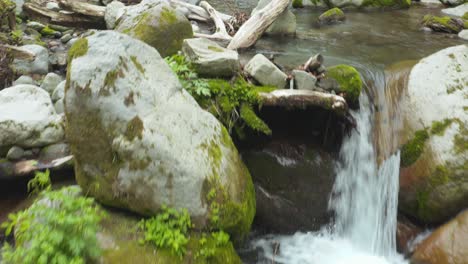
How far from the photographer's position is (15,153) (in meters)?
4.20

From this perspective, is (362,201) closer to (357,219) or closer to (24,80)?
(357,219)

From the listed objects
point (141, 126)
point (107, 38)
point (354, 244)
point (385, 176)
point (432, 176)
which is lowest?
point (354, 244)

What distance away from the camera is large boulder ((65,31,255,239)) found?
10.6ft

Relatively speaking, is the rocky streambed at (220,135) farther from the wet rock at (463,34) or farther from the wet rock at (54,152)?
the wet rock at (463,34)

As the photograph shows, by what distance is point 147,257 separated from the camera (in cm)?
294

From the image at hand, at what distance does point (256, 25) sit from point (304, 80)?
324 cm

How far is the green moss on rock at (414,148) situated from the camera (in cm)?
442

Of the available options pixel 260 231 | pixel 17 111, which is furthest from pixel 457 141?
pixel 17 111

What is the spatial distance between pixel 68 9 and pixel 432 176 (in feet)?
31.2

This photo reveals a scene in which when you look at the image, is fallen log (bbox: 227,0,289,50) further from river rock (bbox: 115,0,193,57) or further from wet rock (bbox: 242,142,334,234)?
wet rock (bbox: 242,142,334,234)

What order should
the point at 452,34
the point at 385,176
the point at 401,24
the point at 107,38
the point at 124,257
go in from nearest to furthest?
the point at 124,257 → the point at 107,38 → the point at 385,176 → the point at 452,34 → the point at 401,24

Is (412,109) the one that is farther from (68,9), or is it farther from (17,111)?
(68,9)

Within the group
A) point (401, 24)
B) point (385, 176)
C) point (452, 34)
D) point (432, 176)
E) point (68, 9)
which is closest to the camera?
point (432, 176)

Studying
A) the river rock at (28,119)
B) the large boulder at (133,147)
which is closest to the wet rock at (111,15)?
the river rock at (28,119)
